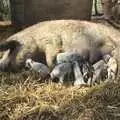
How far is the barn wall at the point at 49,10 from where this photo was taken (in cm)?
771

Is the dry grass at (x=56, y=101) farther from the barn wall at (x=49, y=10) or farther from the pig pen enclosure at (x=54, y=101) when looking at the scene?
the barn wall at (x=49, y=10)

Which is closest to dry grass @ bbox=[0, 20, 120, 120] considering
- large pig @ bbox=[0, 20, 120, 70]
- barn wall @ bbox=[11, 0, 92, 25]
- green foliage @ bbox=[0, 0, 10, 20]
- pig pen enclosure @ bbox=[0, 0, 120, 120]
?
pig pen enclosure @ bbox=[0, 0, 120, 120]

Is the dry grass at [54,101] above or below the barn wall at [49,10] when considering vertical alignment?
below

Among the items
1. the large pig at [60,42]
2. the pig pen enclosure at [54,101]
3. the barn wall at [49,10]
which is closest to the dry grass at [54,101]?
the pig pen enclosure at [54,101]

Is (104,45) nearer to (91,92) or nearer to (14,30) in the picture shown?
(91,92)

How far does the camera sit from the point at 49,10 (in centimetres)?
778

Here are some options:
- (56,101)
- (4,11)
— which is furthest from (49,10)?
(56,101)

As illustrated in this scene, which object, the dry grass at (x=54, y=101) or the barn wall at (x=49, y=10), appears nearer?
the dry grass at (x=54, y=101)

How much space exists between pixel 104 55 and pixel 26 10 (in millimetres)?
1869

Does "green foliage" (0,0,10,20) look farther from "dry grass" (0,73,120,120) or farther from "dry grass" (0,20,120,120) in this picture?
"dry grass" (0,73,120,120)

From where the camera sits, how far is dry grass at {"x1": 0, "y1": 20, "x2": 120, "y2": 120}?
4.94m

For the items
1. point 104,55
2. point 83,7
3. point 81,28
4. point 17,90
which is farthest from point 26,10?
point 17,90

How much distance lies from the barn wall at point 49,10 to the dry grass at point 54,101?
2016 millimetres

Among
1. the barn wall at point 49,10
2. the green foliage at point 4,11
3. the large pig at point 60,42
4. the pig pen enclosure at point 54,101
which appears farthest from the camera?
the green foliage at point 4,11
